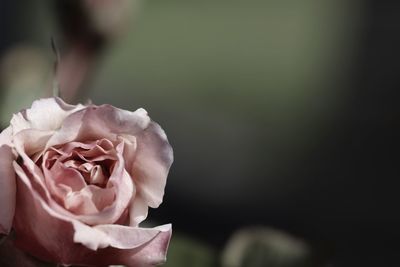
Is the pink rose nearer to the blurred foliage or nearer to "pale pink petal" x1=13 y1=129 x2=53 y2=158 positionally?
"pale pink petal" x1=13 y1=129 x2=53 y2=158

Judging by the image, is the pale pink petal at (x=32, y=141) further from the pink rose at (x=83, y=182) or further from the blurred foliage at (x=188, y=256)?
the blurred foliage at (x=188, y=256)

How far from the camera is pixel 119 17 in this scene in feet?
2.49

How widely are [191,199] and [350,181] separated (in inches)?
Answer: 20.8

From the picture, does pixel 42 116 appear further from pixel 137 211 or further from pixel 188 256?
pixel 188 256

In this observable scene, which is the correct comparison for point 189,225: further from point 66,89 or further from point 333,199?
point 66,89

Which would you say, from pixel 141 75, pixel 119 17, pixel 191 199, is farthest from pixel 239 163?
pixel 119 17

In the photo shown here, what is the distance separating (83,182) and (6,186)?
3 cm

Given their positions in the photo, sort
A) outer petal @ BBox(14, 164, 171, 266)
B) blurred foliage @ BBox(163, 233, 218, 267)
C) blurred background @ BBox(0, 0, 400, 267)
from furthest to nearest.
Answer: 1. blurred background @ BBox(0, 0, 400, 267)
2. blurred foliage @ BBox(163, 233, 218, 267)
3. outer petal @ BBox(14, 164, 171, 266)

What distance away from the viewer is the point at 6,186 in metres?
0.32

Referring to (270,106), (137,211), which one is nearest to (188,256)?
(137,211)

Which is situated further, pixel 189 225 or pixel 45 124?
pixel 189 225

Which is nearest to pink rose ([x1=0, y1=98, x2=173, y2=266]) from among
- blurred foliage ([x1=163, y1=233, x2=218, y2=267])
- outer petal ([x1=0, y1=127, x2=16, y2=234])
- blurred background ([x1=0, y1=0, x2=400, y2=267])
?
outer petal ([x1=0, y1=127, x2=16, y2=234])

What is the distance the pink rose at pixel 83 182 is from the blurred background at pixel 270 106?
1.30 m

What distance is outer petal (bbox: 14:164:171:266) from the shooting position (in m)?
0.32
